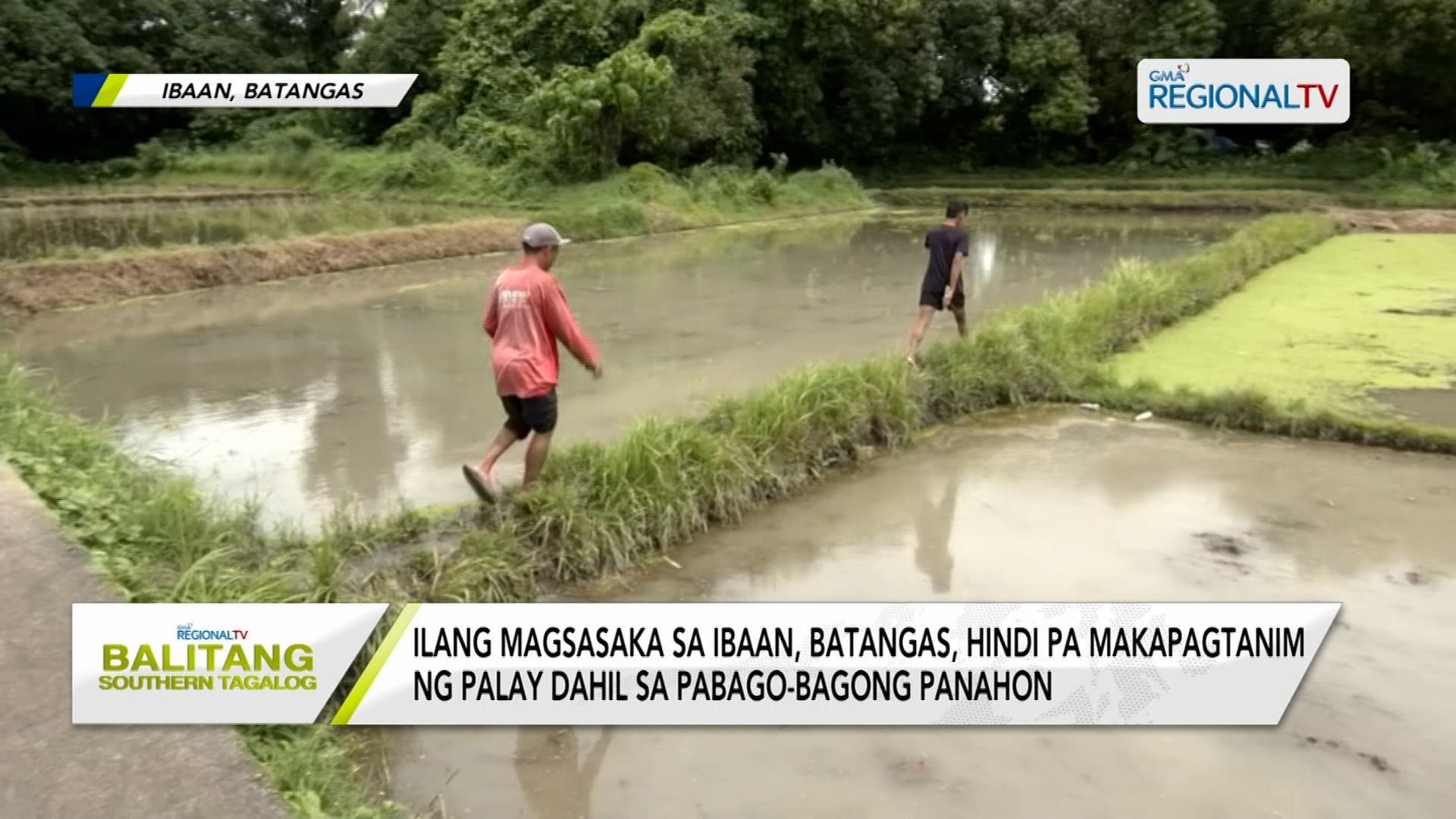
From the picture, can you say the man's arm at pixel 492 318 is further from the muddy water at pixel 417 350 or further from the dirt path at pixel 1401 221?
the dirt path at pixel 1401 221

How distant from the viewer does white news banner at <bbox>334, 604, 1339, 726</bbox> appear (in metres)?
3.50

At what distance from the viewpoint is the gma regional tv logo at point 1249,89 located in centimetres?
1942

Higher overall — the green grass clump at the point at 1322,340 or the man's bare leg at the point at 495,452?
the man's bare leg at the point at 495,452

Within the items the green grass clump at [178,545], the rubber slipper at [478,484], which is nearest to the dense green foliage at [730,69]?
the green grass clump at [178,545]

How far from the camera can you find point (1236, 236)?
1357cm

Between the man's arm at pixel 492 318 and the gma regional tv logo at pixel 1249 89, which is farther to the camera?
the gma regional tv logo at pixel 1249 89

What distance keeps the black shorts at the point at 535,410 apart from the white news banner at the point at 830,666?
1.07m

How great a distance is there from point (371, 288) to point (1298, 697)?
10085 millimetres

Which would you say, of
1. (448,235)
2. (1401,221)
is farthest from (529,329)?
(1401,221)

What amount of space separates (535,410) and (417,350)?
4.30 meters

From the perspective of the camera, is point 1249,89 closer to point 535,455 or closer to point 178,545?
point 535,455

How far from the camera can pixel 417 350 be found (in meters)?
8.65

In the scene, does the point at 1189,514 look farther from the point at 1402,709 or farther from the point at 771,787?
the point at 771,787

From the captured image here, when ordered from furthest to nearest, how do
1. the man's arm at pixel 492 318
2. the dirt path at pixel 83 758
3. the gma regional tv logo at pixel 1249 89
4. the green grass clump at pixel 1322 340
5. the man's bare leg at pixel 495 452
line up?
the gma regional tv logo at pixel 1249 89 → the green grass clump at pixel 1322 340 → the man's bare leg at pixel 495 452 → the man's arm at pixel 492 318 → the dirt path at pixel 83 758
